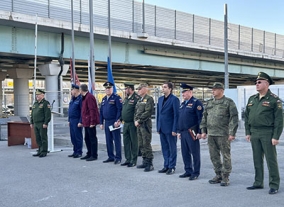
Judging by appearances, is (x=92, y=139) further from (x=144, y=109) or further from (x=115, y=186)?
(x=115, y=186)

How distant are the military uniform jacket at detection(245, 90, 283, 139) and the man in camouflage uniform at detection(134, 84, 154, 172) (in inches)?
111

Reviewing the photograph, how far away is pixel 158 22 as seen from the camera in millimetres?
29797

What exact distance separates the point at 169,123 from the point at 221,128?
1.58 meters

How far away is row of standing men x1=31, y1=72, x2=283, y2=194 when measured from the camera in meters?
6.65

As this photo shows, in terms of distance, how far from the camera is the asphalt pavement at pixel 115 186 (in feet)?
20.5

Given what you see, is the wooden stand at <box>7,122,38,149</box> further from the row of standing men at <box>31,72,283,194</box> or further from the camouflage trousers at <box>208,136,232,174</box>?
the camouflage trousers at <box>208,136,232,174</box>

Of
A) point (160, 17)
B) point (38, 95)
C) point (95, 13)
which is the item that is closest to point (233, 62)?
point (160, 17)

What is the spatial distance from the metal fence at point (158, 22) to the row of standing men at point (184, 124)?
13.9 metres

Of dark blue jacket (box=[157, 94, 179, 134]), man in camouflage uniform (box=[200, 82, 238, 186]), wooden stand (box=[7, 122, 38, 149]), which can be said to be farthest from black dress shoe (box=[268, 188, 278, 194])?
wooden stand (box=[7, 122, 38, 149])

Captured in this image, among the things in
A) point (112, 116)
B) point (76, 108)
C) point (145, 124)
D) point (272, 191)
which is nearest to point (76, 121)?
point (76, 108)

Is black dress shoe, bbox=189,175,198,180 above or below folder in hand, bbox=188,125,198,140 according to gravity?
below

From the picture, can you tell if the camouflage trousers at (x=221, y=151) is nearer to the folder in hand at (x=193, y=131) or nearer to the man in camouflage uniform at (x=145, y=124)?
the folder in hand at (x=193, y=131)

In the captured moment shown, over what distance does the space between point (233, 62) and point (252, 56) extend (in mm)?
1866

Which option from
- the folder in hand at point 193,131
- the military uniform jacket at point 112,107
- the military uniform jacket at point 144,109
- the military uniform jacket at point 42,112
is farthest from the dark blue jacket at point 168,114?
the military uniform jacket at point 42,112
